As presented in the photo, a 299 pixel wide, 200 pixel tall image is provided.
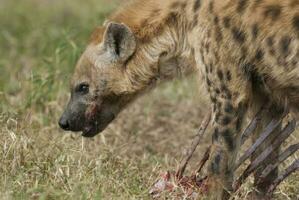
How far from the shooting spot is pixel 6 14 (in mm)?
10484

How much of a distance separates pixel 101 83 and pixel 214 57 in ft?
3.07

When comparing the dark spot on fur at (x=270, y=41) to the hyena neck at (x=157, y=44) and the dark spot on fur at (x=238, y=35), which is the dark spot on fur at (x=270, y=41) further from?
the hyena neck at (x=157, y=44)

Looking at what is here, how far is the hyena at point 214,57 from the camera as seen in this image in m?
5.15

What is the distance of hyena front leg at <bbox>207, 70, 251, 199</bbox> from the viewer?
5184 mm

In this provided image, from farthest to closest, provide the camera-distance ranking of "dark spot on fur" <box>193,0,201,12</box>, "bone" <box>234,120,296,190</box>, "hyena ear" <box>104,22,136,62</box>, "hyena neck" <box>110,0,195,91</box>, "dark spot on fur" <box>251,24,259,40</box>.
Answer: "hyena ear" <box>104,22,136,62</box> → "hyena neck" <box>110,0,195,91</box> → "dark spot on fur" <box>193,0,201,12</box> → "bone" <box>234,120,296,190</box> → "dark spot on fur" <box>251,24,259,40</box>

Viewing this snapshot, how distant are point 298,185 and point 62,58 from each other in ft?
8.22

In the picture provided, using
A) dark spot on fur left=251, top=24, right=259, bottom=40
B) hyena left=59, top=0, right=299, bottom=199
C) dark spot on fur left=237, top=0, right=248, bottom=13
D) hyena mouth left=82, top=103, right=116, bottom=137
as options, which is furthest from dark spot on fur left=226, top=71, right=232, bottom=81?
hyena mouth left=82, top=103, right=116, bottom=137

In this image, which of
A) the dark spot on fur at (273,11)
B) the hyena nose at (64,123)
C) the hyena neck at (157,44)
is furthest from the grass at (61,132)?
the dark spot on fur at (273,11)

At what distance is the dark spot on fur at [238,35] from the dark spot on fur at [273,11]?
0.17 meters

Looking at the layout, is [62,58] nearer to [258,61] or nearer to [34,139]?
[34,139]

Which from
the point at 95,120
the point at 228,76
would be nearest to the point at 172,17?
the point at 228,76

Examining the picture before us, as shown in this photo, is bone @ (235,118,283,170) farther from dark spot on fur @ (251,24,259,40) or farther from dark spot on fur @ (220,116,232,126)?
dark spot on fur @ (251,24,259,40)

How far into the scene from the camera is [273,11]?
513 centimetres

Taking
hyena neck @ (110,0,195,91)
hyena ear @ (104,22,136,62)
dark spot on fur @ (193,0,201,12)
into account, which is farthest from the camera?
hyena ear @ (104,22,136,62)
